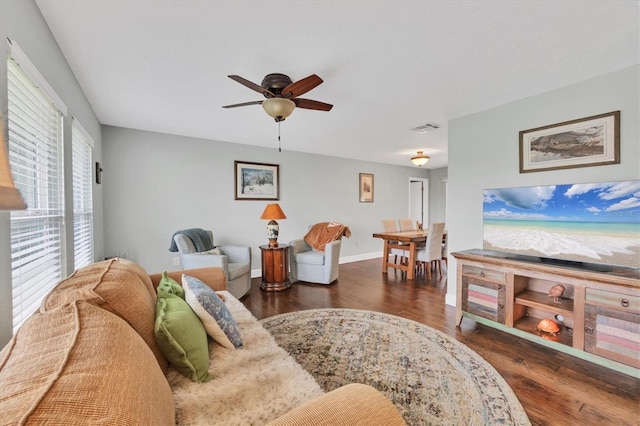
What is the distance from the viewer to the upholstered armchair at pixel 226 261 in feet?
10.1

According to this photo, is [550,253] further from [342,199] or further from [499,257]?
[342,199]

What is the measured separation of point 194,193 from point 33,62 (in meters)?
2.79

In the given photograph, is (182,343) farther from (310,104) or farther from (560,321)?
(560,321)

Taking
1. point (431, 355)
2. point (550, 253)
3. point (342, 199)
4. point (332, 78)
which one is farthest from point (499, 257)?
point (342, 199)

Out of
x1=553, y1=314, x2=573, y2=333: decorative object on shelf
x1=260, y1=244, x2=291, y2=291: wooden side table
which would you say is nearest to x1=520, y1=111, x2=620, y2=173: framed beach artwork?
x1=553, y1=314, x2=573, y2=333: decorative object on shelf

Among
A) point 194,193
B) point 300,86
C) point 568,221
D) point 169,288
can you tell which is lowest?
point 169,288

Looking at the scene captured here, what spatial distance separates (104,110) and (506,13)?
3.77m

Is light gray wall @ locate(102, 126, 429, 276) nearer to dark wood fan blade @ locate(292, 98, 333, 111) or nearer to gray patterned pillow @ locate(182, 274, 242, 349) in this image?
dark wood fan blade @ locate(292, 98, 333, 111)

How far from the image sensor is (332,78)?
2250 millimetres

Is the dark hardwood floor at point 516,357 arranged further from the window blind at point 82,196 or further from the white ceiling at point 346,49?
the white ceiling at point 346,49

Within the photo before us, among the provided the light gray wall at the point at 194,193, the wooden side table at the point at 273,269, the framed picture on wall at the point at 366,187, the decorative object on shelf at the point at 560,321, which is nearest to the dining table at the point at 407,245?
the light gray wall at the point at 194,193

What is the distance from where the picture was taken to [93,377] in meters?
0.57

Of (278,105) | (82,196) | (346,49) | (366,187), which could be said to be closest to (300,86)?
(278,105)

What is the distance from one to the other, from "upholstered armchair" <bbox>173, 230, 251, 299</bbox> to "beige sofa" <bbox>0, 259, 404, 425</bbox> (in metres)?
2.04
